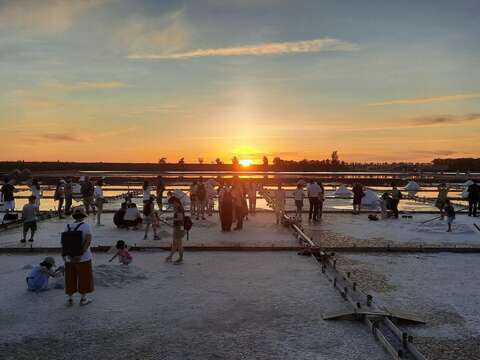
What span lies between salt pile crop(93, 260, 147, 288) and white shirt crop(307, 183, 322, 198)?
34.1 ft

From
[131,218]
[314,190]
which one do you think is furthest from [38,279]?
[314,190]

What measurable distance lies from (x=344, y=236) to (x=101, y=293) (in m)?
9.38

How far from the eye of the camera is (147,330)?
7.15 m

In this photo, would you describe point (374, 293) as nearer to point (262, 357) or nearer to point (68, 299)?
point (262, 357)

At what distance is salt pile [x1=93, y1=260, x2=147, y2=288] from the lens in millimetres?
9797

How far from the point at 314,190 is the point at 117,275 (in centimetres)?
1117

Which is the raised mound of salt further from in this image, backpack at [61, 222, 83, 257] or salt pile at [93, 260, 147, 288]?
backpack at [61, 222, 83, 257]

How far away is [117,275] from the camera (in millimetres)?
10250

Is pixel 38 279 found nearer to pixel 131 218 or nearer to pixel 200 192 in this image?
pixel 131 218

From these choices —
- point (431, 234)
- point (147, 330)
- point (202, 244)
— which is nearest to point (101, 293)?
point (147, 330)

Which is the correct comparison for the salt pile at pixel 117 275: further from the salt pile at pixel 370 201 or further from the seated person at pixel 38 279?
the salt pile at pixel 370 201

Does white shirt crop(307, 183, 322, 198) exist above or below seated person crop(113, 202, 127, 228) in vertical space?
above

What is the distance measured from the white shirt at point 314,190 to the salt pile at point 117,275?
10395 millimetres

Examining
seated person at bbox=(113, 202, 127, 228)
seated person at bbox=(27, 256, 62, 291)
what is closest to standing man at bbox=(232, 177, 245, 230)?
seated person at bbox=(113, 202, 127, 228)
